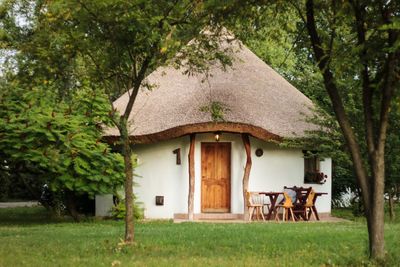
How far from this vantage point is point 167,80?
875 inches

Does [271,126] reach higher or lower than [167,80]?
lower

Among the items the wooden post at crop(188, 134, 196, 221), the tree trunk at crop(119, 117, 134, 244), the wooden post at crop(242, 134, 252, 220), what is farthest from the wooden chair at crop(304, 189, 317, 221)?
the tree trunk at crop(119, 117, 134, 244)

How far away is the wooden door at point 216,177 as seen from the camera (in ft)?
65.0

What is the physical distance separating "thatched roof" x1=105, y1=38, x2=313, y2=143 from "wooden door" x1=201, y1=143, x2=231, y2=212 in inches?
53.8

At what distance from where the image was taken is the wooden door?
19812mm

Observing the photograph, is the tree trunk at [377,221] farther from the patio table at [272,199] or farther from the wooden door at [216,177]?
the wooden door at [216,177]

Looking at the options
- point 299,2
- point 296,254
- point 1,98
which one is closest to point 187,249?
point 296,254

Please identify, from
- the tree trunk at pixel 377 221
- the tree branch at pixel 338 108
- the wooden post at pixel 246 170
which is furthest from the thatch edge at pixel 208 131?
the tree trunk at pixel 377 221

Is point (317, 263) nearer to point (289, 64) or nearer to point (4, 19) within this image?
point (289, 64)

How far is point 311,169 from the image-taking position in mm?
21047

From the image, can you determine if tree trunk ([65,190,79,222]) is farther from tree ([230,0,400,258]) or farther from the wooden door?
tree ([230,0,400,258])

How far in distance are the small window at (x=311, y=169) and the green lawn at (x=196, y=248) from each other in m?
6.86

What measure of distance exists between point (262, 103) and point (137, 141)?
161 inches

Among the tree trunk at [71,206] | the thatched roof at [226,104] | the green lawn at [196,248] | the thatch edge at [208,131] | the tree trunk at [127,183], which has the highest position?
the thatched roof at [226,104]
